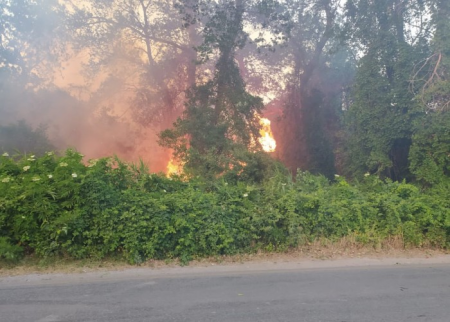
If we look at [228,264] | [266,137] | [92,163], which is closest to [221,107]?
[266,137]

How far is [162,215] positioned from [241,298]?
242 cm

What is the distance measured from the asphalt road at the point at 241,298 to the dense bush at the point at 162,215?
0.90 meters

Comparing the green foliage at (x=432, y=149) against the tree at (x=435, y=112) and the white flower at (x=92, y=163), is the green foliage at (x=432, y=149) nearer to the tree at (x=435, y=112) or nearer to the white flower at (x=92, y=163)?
the tree at (x=435, y=112)

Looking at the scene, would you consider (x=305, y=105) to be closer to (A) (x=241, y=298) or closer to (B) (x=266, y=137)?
(B) (x=266, y=137)

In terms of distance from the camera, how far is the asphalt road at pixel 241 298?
4742mm

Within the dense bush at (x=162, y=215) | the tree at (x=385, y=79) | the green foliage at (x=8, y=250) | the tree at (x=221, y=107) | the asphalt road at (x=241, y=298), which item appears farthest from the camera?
the tree at (x=221, y=107)

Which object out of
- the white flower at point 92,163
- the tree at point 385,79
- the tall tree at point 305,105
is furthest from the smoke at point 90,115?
the white flower at point 92,163

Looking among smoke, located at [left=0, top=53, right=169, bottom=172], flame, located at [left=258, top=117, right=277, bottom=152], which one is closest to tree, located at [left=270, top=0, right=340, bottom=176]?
flame, located at [left=258, top=117, right=277, bottom=152]

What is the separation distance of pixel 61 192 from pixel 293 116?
2098cm

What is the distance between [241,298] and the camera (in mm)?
5344

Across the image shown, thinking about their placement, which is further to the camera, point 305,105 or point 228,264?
point 305,105

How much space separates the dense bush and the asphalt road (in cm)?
90

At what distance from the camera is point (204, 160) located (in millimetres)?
15297

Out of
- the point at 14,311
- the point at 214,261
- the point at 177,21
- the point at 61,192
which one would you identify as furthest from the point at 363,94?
the point at 14,311
